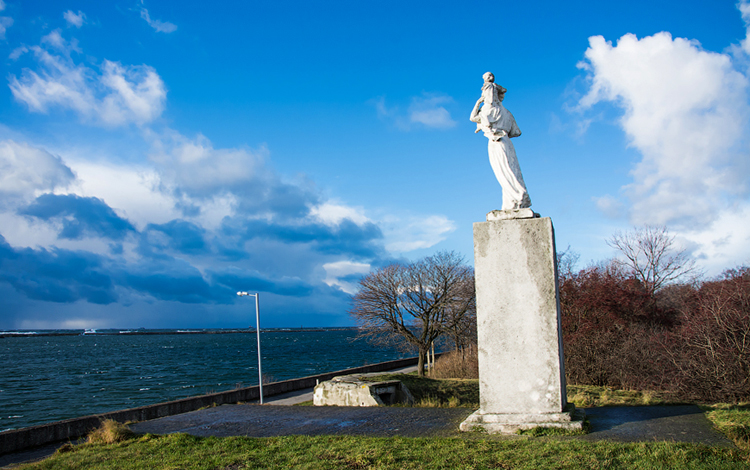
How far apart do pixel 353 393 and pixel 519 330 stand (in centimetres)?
907

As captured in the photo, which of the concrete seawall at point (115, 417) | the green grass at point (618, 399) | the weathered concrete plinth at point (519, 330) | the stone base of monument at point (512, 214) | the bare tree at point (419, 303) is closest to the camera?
the weathered concrete plinth at point (519, 330)

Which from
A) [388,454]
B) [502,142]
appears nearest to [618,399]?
[502,142]

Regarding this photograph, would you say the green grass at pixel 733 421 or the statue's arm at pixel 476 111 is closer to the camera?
the green grass at pixel 733 421

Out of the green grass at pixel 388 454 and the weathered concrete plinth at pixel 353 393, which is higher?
the green grass at pixel 388 454

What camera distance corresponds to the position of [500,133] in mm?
7434

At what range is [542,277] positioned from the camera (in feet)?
21.8

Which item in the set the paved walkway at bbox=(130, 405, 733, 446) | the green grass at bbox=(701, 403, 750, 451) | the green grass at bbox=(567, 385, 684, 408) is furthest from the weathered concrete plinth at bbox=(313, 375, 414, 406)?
the green grass at bbox=(701, 403, 750, 451)

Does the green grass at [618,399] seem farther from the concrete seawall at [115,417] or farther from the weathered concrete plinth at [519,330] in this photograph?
the concrete seawall at [115,417]

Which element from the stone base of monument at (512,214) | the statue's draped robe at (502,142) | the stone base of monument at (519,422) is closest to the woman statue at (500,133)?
the statue's draped robe at (502,142)

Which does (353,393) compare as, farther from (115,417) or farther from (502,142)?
(502,142)

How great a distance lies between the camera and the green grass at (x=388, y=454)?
15.8 feet

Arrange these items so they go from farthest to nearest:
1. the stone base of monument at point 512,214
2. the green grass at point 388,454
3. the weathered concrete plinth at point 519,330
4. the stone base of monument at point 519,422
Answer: the stone base of monument at point 512,214 → the weathered concrete plinth at point 519,330 → the stone base of monument at point 519,422 → the green grass at point 388,454

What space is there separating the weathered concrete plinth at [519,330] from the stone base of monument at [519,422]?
0.04 ft

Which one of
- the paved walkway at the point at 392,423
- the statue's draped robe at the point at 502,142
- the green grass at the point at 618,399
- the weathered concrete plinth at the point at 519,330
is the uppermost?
the statue's draped robe at the point at 502,142
